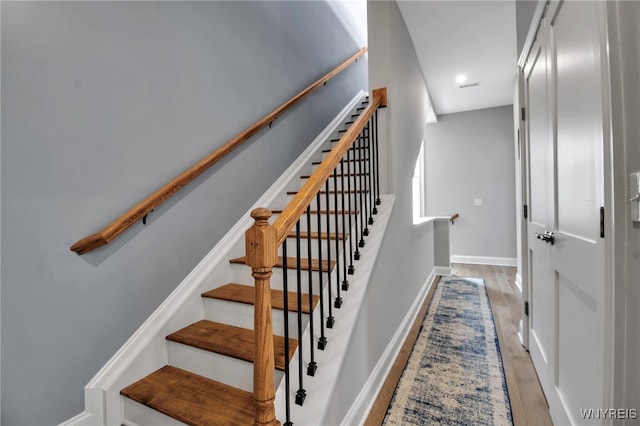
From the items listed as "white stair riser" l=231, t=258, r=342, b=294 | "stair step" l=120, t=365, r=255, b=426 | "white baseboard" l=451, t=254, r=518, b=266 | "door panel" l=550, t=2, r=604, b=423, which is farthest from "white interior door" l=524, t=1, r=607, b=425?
"white baseboard" l=451, t=254, r=518, b=266

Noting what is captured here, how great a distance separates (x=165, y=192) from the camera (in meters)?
1.62

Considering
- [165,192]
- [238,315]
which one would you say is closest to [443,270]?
[238,315]

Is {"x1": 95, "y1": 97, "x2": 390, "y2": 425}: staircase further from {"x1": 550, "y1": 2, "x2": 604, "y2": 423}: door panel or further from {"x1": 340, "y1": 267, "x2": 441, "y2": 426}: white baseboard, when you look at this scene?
{"x1": 550, "y1": 2, "x2": 604, "y2": 423}: door panel

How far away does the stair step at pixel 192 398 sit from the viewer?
3.92 ft

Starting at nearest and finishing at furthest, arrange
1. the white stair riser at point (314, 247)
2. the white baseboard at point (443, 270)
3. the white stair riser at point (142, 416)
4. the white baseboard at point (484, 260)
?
the white stair riser at point (142, 416), the white stair riser at point (314, 247), the white baseboard at point (443, 270), the white baseboard at point (484, 260)

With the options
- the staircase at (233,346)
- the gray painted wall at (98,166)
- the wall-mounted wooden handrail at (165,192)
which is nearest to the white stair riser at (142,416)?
the staircase at (233,346)

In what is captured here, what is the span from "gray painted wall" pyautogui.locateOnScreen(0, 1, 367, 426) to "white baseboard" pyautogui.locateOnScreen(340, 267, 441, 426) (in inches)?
46.4

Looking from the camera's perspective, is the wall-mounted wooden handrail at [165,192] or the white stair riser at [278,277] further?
the white stair riser at [278,277]

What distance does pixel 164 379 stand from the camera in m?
1.47

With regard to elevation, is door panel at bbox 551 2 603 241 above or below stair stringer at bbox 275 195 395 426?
above

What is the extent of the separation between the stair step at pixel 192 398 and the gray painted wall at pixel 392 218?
0.38 m

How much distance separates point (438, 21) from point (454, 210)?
136 inches

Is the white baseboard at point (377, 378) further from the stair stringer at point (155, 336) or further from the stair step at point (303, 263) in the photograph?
the stair stringer at point (155, 336)

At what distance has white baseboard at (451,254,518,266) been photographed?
492 centimetres
